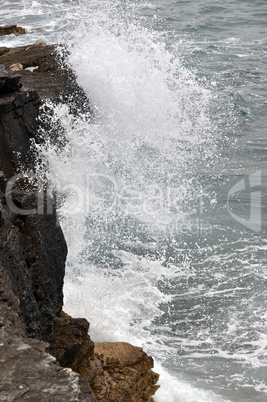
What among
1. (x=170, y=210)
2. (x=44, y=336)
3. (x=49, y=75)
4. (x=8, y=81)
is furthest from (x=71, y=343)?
(x=49, y=75)

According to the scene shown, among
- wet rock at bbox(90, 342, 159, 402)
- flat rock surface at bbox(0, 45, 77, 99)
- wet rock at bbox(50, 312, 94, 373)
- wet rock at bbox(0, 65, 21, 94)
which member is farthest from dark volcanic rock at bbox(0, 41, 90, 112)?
wet rock at bbox(90, 342, 159, 402)

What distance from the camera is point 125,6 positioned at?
926 inches

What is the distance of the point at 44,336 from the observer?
383 cm

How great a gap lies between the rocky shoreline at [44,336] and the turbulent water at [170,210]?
0.59 meters

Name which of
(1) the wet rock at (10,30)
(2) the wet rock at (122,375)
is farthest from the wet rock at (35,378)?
(1) the wet rock at (10,30)

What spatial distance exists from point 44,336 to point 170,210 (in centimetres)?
461

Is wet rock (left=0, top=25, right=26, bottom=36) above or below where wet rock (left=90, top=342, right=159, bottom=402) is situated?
above

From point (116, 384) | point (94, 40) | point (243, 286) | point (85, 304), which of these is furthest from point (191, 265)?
point (94, 40)

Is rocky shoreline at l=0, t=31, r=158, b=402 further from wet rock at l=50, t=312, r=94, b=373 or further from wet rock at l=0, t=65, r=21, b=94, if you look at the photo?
wet rock at l=0, t=65, r=21, b=94

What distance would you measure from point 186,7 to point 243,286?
1994 centimetres

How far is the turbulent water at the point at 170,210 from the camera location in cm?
550

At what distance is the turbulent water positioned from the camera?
217 inches
